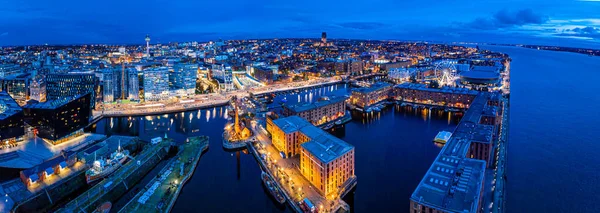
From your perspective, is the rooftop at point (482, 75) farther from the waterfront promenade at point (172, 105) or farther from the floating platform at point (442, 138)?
the floating platform at point (442, 138)

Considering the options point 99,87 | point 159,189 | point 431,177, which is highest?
point 99,87

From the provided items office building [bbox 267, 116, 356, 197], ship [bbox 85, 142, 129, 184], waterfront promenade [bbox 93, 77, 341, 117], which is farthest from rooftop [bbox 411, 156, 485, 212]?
waterfront promenade [bbox 93, 77, 341, 117]

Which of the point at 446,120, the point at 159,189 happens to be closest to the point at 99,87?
the point at 159,189

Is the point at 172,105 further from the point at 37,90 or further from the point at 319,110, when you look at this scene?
the point at 319,110

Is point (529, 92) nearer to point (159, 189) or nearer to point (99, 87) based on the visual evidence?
point (159, 189)

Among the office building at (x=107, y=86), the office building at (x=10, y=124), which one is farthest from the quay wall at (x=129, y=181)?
the office building at (x=107, y=86)

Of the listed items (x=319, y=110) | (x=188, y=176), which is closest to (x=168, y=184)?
(x=188, y=176)
